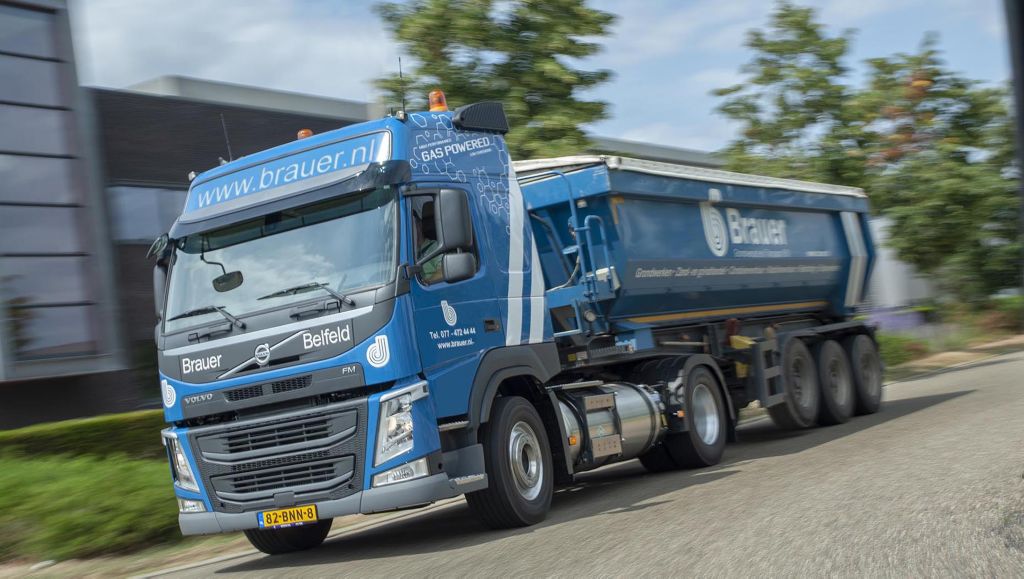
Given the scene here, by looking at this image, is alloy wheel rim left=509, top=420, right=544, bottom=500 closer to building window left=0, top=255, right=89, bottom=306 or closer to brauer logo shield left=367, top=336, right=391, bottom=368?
brauer logo shield left=367, top=336, right=391, bottom=368

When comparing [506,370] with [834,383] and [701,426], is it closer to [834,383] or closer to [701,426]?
[701,426]

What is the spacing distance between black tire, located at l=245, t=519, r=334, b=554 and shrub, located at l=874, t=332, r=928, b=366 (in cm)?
1910

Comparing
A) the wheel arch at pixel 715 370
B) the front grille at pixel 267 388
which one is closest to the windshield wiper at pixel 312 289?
the front grille at pixel 267 388

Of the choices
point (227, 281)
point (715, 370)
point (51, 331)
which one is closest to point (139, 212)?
point (51, 331)

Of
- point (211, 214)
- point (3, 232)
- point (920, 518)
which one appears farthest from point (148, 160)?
point (920, 518)

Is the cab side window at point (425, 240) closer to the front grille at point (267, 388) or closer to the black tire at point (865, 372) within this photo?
the front grille at point (267, 388)

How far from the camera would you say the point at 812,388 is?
14711mm

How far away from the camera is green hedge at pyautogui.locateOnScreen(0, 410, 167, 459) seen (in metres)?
13.6

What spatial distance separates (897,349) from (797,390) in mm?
13406

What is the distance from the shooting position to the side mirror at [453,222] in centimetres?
802

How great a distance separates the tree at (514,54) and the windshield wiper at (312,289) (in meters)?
9.89

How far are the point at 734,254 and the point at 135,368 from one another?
1283cm

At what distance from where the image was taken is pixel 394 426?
25.6ft

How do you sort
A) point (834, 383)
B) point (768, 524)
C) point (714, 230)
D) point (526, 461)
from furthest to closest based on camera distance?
point (834, 383) → point (714, 230) → point (526, 461) → point (768, 524)
